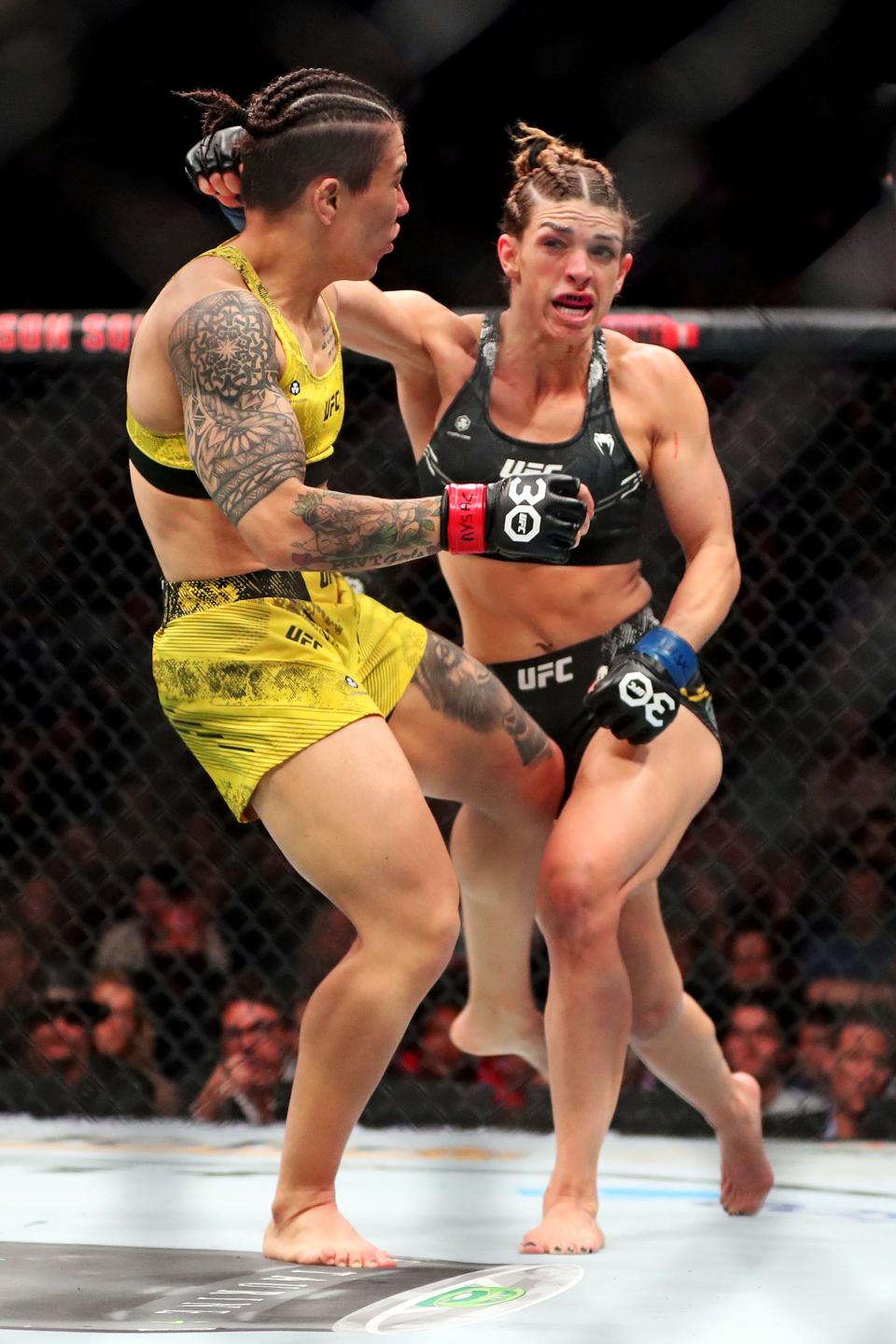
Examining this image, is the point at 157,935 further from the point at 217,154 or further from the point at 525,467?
the point at 217,154

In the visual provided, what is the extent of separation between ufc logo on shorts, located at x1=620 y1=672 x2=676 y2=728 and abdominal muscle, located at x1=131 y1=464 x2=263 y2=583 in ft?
1.36

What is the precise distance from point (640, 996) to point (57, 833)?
6.24 ft

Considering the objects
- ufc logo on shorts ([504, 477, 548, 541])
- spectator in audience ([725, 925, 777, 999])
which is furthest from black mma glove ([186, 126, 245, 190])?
spectator in audience ([725, 925, 777, 999])

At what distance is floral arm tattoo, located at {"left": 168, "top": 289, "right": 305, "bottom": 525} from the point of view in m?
1.53

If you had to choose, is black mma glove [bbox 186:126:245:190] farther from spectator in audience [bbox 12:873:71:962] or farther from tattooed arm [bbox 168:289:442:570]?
spectator in audience [bbox 12:873:71:962]

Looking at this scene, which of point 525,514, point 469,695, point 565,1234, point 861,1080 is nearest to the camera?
point 525,514

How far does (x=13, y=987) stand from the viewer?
315cm

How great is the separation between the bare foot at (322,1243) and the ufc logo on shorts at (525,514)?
0.69 metres

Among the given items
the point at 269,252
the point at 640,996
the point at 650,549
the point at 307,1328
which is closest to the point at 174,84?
the point at 650,549

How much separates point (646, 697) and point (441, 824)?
1.52m

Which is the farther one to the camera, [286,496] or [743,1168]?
[743,1168]

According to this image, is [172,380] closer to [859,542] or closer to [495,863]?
[495,863]

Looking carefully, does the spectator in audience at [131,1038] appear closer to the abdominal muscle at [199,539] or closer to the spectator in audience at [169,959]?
the spectator in audience at [169,959]

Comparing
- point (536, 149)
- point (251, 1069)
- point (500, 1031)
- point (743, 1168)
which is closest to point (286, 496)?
point (536, 149)
